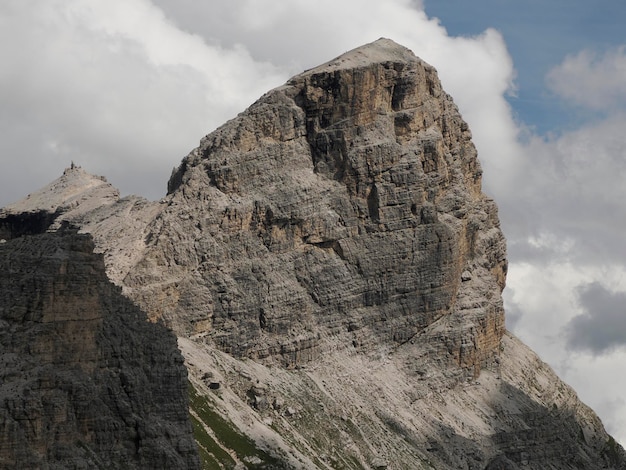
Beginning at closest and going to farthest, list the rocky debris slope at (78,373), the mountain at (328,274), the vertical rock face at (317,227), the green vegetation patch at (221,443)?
1. the rocky debris slope at (78,373)
2. the green vegetation patch at (221,443)
3. the mountain at (328,274)
4. the vertical rock face at (317,227)

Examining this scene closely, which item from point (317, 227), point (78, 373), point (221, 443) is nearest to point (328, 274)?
point (317, 227)

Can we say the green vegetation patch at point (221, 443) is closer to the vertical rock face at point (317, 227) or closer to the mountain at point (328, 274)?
the mountain at point (328, 274)

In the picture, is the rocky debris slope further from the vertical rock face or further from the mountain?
the vertical rock face

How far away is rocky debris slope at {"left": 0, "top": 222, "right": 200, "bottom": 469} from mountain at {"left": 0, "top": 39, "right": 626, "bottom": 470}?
51919mm

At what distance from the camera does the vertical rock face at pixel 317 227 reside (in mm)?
179125

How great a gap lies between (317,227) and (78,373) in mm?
83088

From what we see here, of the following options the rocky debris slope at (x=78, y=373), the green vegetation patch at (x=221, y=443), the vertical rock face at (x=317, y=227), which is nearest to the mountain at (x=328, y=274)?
the vertical rock face at (x=317, y=227)

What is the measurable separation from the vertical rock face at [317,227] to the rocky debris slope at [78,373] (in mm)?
59640

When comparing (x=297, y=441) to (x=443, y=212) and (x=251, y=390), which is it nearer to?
(x=251, y=390)

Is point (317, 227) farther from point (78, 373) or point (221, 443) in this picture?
point (78, 373)

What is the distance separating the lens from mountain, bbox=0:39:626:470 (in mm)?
176000

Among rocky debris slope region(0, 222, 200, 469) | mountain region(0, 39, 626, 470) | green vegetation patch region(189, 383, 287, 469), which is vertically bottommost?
rocky debris slope region(0, 222, 200, 469)

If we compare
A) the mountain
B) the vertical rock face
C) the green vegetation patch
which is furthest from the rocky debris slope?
the vertical rock face

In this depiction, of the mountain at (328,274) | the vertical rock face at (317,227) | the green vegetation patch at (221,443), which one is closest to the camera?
the green vegetation patch at (221,443)
